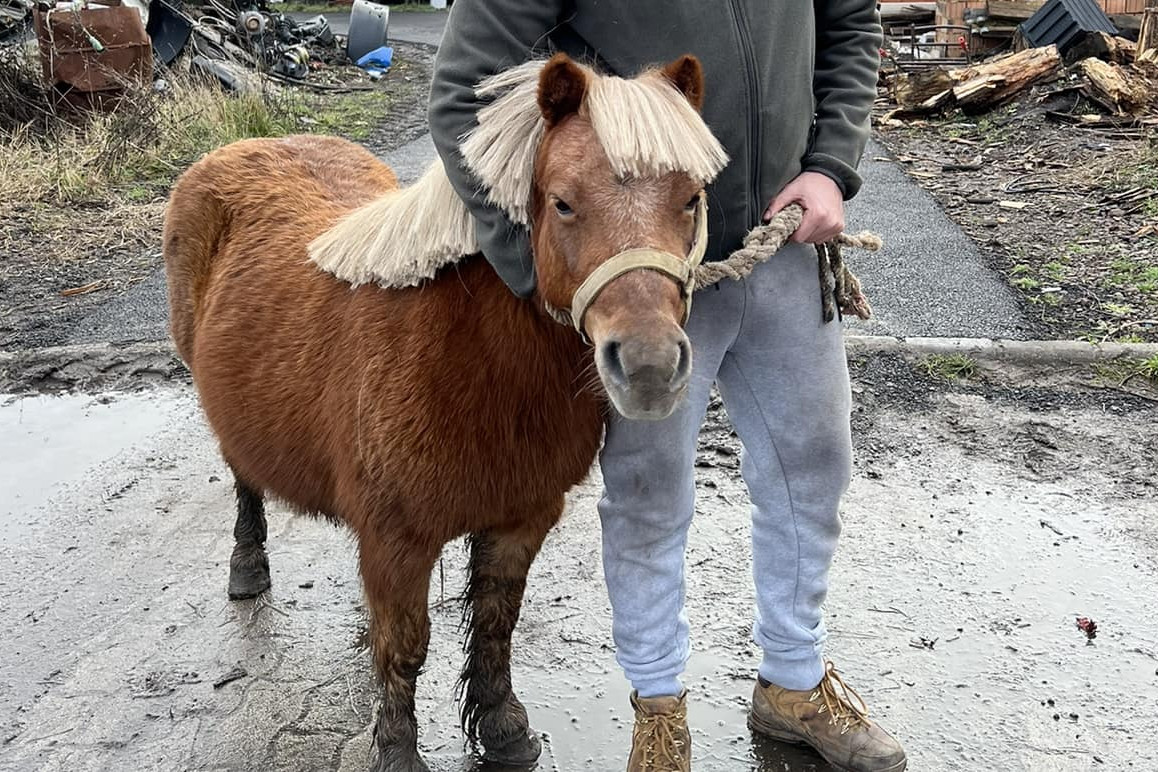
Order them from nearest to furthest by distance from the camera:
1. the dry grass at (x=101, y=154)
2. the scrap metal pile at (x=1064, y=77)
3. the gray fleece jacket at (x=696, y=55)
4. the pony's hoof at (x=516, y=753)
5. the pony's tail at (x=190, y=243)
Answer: the gray fleece jacket at (x=696, y=55) → the pony's hoof at (x=516, y=753) → the pony's tail at (x=190, y=243) → the dry grass at (x=101, y=154) → the scrap metal pile at (x=1064, y=77)

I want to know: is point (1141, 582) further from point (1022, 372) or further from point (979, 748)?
point (1022, 372)

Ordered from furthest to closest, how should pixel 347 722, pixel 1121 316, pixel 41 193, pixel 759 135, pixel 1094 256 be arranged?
pixel 41 193, pixel 1094 256, pixel 1121 316, pixel 347 722, pixel 759 135

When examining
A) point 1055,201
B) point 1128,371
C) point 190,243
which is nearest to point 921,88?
point 1055,201

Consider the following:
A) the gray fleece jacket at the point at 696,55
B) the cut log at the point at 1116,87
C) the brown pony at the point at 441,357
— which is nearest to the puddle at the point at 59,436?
the brown pony at the point at 441,357

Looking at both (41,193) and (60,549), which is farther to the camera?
(41,193)

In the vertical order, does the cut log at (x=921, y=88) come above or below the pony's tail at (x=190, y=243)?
below

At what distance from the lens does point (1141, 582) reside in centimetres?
333

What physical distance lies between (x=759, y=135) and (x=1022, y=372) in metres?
3.05

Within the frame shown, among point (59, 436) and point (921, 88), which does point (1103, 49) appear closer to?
point (921, 88)

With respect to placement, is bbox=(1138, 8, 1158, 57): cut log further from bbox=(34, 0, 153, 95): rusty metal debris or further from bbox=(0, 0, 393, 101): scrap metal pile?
bbox=(34, 0, 153, 95): rusty metal debris

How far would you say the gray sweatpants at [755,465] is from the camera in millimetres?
2307

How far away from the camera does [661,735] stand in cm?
249

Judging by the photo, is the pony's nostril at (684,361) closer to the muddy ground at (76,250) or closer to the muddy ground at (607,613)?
the muddy ground at (607,613)

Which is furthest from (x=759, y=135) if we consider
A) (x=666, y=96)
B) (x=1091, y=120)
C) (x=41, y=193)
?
(x=1091, y=120)
